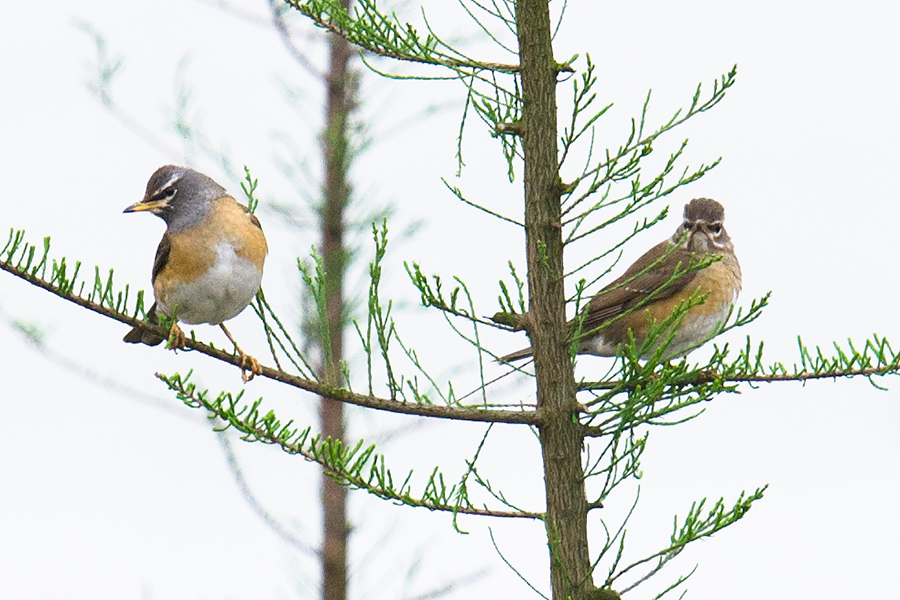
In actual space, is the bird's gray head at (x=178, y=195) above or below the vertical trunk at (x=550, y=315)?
above

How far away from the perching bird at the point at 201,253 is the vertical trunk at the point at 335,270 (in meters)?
1.69

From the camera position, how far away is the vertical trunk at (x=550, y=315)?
370 cm

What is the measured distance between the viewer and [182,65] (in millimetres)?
7605

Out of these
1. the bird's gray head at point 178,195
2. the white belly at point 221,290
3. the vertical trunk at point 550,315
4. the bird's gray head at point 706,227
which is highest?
the bird's gray head at point 706,227

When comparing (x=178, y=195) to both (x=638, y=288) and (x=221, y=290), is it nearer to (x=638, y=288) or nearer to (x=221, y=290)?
(x=221, y=290)

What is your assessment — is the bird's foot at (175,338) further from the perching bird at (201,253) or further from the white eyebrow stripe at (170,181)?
the white eyebrow stripe at (170,181)

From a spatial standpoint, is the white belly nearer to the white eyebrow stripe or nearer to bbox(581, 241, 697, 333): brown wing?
the white eyebrow stripe

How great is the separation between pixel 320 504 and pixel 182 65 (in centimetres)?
285

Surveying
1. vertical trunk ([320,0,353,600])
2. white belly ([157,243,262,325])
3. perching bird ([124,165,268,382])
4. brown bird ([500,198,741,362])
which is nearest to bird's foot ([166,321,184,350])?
perching bird ([124,165,268,382])

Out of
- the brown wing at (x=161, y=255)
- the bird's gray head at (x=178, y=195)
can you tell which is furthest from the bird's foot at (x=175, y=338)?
the bird's gray head at (x=178, y=195)

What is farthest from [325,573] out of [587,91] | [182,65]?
[587,91]

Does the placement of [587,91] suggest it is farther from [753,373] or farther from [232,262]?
[232,262]

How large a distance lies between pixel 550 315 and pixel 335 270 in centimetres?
378

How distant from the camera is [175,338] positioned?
151 inches
